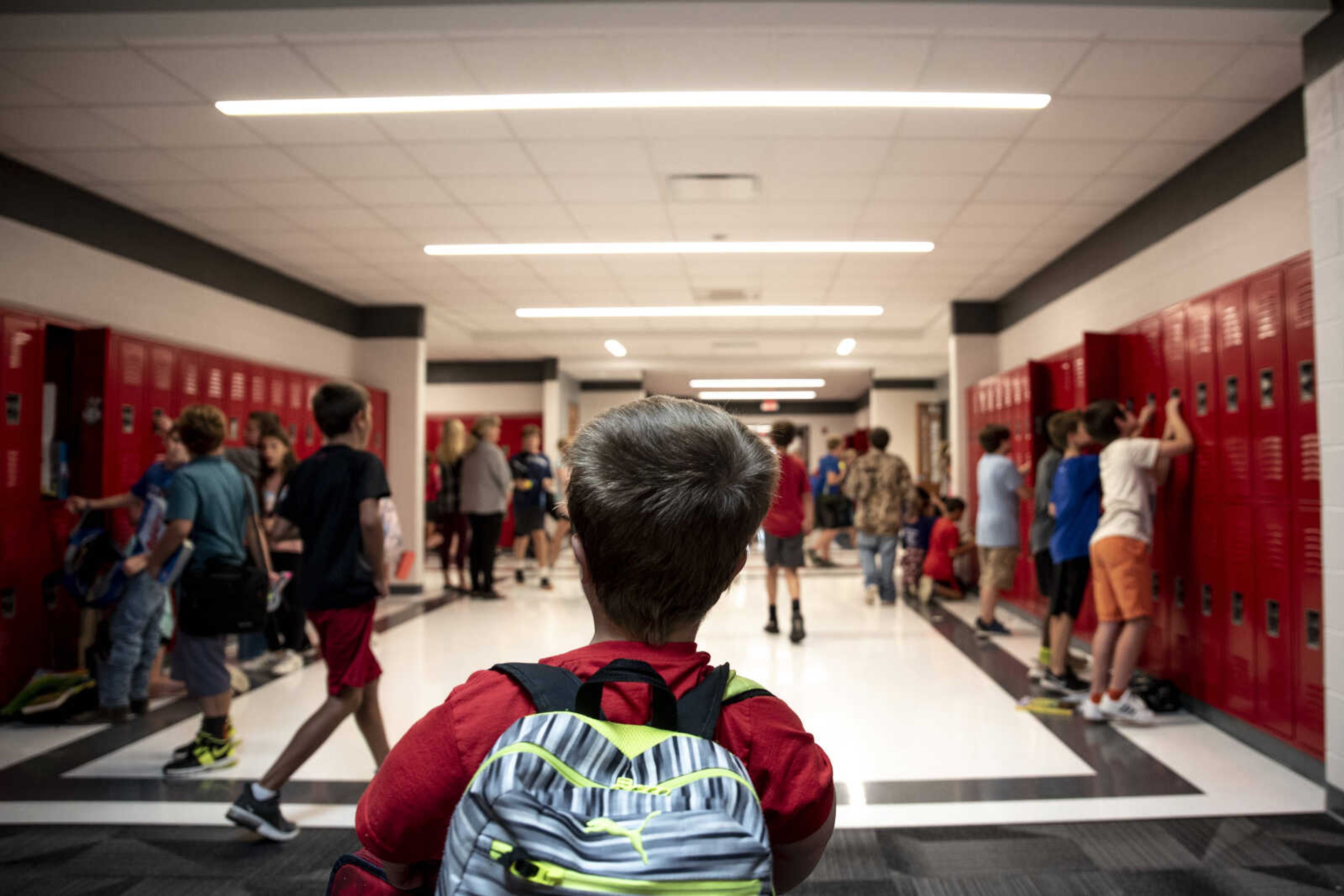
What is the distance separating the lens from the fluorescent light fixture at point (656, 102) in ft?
11.5

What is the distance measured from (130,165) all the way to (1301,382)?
5.41 metres

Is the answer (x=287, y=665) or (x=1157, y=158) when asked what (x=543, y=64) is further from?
(x=287, y=665)

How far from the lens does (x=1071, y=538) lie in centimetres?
400

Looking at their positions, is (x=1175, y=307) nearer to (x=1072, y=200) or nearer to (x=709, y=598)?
(x=1072, y=200)

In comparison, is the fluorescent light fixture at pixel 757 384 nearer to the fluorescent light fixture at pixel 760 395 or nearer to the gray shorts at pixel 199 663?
the fluorescent light fixture at pixel 760 395

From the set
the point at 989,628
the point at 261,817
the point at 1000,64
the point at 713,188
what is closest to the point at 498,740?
the point at 261,817

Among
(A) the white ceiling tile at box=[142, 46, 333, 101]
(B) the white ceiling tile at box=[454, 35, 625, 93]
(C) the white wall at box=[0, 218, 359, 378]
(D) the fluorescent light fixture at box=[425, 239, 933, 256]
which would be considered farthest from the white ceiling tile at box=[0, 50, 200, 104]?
(D) the fluorescent light fixture at box=[425, 239, 933, 256]

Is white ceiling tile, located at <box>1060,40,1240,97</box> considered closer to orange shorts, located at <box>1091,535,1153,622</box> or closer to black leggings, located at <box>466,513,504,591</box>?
orange shorts, located at <box>1091,535,1153,622</box>

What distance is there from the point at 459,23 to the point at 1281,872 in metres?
3.56

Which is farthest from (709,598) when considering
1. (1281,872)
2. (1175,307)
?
(1175,307)

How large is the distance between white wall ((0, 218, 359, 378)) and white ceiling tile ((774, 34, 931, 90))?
12.6ft

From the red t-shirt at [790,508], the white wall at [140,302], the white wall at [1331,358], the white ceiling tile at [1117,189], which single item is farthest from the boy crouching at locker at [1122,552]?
the white wall at [140,302]

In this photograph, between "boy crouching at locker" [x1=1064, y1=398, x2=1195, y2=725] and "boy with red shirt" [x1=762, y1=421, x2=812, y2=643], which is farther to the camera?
"boy with red shirt" [x1=762, y1=421, x2=812, y2=643]

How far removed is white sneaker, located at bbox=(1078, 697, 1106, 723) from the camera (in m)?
3.63
